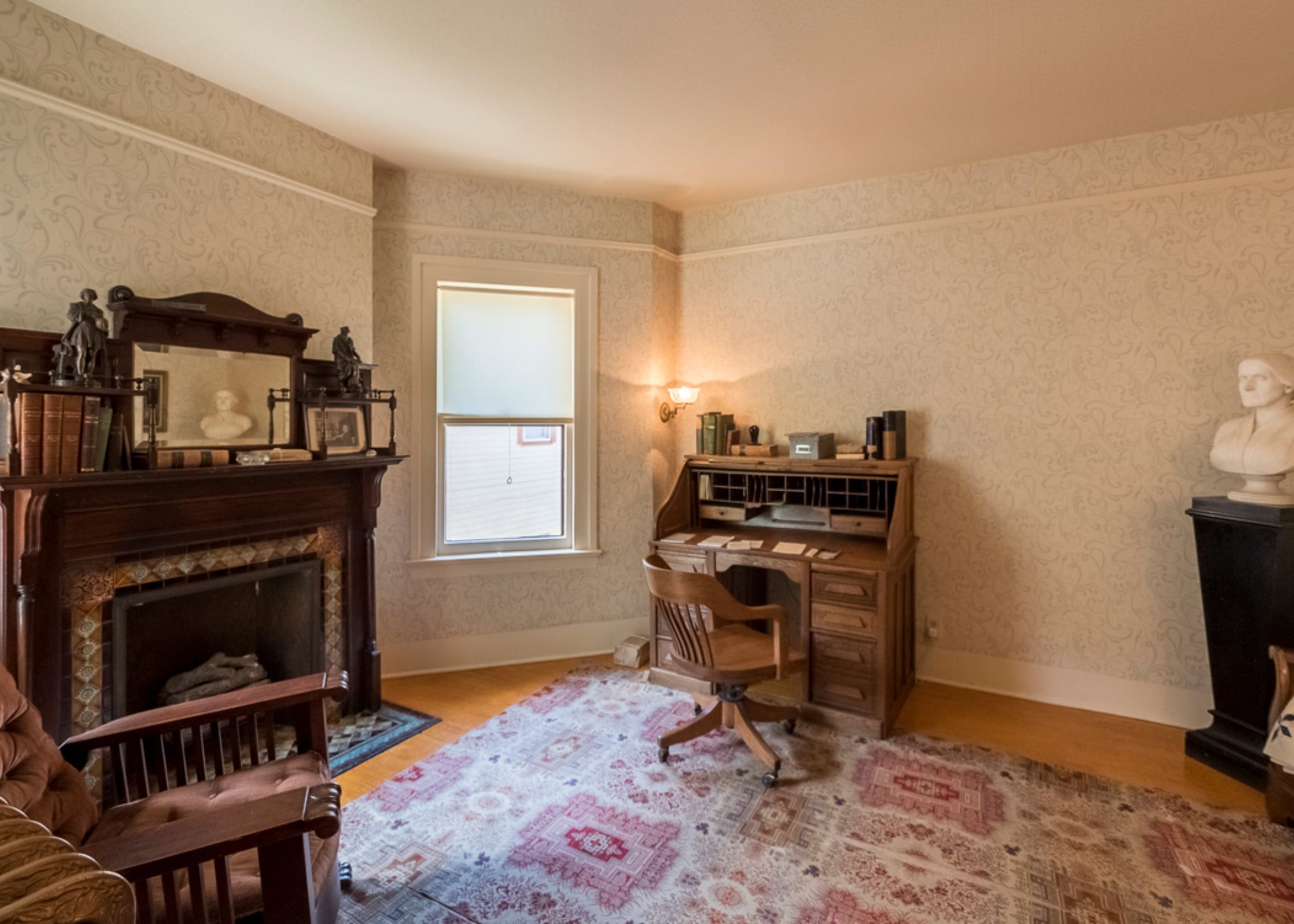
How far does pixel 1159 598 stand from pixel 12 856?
3760 mm

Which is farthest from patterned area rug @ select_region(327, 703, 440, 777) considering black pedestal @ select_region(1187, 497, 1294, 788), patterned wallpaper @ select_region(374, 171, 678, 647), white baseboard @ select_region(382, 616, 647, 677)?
black pedestal @ select_region(1187, 497, 1294, 788)

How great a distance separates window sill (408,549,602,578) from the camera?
3336 millimetres

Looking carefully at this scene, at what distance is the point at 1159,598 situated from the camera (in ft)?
9.25

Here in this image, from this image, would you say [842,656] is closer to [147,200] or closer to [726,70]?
[726,70]

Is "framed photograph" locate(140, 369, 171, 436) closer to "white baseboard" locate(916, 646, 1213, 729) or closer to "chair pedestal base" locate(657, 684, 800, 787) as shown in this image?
"chair pedestal base" locate(657, 684, 800, 787)

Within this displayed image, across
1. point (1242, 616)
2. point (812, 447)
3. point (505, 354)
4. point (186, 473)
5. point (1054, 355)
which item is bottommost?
point (1242, 616)

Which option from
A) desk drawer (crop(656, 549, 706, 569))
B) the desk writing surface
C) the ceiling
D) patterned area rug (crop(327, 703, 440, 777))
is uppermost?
the ceiling

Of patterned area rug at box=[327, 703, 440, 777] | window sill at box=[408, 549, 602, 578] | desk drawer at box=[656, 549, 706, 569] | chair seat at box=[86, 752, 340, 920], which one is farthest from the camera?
window sill at box=[408, 549, 602, 578]

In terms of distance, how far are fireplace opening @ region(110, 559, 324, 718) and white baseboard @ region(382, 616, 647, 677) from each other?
0.60 m

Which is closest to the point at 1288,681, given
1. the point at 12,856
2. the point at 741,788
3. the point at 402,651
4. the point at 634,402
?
the point at 741,788

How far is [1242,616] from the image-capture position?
2.37 m

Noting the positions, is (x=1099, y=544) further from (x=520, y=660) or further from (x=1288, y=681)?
(x=520, y=660)

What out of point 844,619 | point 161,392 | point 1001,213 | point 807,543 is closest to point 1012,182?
point 1001,213

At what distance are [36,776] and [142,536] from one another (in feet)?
3.58
